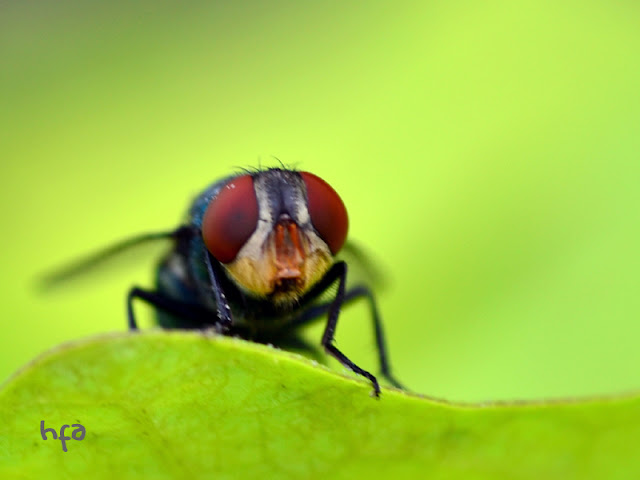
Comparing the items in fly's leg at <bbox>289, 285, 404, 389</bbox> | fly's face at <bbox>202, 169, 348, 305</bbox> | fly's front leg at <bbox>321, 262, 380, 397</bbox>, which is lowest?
fly's leg at <bbox>289, 285, 404, 389</bbox>

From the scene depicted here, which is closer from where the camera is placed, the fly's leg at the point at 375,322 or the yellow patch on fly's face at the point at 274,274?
the yellow patch on fly's face at the point at 274,274

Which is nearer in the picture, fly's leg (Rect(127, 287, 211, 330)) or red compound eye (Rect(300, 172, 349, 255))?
red compound eye (Rect(300, 172, 349, 255))

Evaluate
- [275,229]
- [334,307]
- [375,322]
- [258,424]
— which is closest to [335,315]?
[334,307]

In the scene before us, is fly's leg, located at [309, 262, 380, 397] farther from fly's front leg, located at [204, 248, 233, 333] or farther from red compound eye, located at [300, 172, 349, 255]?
fly's front leg, located at [204, 248, 233, 333]

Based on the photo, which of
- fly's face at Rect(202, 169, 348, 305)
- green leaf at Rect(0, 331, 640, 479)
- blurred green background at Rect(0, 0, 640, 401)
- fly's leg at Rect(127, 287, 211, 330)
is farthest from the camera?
blurred green background at Rect(0, 0, 640, 401)

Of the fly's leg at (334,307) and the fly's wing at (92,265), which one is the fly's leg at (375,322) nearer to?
the fly's leg at (334,307)

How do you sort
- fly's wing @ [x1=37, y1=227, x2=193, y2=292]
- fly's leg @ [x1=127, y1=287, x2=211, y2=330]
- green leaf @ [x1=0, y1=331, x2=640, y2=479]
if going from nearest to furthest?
green leaf @ [x1=0, y1=331, x2=640, y2=479] < fly's wing @ [x1=37, y1=227, x2=193, y2=292] < fly's leg @ [x1=127, y1=287, x2=211, y2=330]

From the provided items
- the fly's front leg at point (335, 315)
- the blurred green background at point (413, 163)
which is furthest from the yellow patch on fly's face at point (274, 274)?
the blurred green background at point (413, 163)

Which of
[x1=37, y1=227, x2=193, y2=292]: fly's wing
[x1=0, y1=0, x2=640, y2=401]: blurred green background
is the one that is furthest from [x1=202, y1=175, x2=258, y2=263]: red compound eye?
[x1=0, y1=0, x2=640, y2=401]: blurred green background
